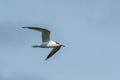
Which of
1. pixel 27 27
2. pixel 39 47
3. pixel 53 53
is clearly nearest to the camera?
pixel 27 27

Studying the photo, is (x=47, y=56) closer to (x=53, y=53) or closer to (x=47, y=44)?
(x=53, y=53)

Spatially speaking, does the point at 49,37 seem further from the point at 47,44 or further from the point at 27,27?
the point at 27,27

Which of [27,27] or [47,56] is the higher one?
[27,27]

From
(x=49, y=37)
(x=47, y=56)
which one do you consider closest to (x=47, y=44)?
(x=49, y=37)

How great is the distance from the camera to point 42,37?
80688 millimetres

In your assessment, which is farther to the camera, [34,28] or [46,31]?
[46,31]

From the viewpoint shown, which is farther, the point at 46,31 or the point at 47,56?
the point at 47,56

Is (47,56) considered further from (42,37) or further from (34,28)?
(34,28)

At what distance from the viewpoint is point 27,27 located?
70500mm

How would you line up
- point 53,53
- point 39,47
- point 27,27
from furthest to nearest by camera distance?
point 53,53
point 39,47
point 27,27

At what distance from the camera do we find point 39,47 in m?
77.7

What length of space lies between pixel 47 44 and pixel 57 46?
9.12 ft

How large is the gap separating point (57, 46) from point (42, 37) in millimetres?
3356

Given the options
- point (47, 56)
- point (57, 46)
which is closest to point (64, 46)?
point (57, 46)
